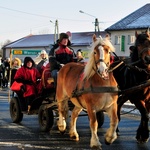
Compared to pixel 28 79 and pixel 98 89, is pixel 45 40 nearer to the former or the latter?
pixel 28 79

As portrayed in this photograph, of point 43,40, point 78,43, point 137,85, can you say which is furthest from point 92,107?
point 43,40

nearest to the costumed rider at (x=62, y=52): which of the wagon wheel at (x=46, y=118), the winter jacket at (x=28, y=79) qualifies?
the wagon wheel at (x=46, y=118)

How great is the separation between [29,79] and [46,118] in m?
1.50

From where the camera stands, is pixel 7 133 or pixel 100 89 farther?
pixel 7 133

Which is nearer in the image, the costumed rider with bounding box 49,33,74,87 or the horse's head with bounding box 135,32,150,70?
the horse's head with bounding box 135,32,150,70

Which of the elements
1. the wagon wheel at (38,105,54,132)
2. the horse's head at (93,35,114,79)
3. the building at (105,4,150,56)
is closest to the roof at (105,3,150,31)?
the building at (105,4,150,56)

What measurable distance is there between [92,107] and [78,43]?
2688 inches

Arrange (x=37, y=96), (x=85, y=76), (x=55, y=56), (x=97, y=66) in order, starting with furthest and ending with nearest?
(x=37, y=96), (x=55, y=56), (x=85, y=76), (x=97, y=66)

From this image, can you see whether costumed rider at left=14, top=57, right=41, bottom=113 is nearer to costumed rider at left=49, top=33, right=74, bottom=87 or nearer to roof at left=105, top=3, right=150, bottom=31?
costumed rider at left=49, top=33, right=74, bottom=87

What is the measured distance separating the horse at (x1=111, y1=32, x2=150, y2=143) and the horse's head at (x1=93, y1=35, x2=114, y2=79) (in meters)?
0.79

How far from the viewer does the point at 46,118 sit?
28.1ft

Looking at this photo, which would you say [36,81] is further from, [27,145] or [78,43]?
[78,43]

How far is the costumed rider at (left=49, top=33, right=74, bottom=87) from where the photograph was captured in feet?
28.4

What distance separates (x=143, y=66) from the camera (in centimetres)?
734
